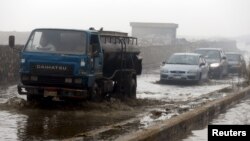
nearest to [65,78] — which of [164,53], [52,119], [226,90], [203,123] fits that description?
[52,119]

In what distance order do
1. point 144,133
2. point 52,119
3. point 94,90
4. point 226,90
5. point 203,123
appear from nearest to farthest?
point 144,133 < point 52,119 < point 203,123 < point 94,90 < point 226,90

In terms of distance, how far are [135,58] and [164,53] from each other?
2798cm

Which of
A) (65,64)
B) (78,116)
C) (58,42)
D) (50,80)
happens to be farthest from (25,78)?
(78,116)

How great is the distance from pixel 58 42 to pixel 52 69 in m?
0.82

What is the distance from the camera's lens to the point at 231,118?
1420 centimetres

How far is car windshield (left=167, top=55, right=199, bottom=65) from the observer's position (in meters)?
26.5

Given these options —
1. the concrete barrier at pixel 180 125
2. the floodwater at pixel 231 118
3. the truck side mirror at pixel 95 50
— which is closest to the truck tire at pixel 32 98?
the truck side mirror at pixel 95 50

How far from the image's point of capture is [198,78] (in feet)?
84.4

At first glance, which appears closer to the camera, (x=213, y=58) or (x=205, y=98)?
(x=205, y=98)

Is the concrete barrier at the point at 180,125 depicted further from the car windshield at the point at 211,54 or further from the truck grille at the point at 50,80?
the car windshield at the point at 211,54

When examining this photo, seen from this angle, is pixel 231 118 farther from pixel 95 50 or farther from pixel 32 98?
pixel 32 98

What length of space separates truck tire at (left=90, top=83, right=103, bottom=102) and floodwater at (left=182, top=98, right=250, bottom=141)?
2.93 metres

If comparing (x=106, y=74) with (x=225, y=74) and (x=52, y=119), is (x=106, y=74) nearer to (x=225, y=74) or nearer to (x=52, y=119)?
A: (x=52, y=119)

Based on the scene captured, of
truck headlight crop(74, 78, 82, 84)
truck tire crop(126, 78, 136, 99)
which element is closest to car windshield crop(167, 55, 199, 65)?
truck tire crop(126, 78, 136, 99)
